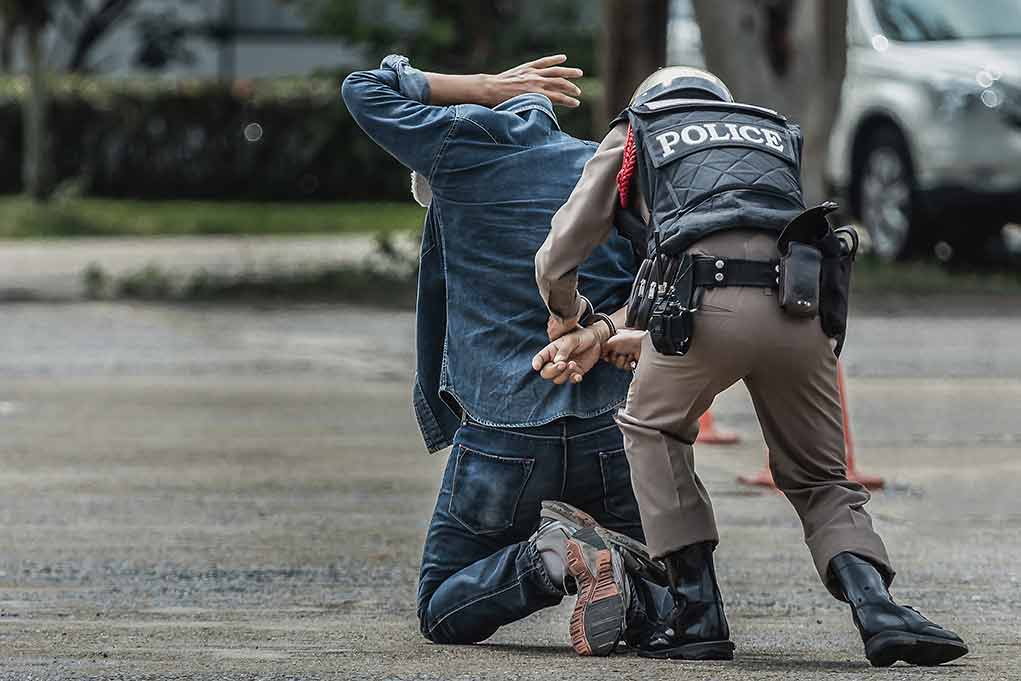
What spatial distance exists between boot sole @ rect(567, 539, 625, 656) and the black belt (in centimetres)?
70

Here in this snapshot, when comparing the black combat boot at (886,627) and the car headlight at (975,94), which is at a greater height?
the black combat boot at (886,627)

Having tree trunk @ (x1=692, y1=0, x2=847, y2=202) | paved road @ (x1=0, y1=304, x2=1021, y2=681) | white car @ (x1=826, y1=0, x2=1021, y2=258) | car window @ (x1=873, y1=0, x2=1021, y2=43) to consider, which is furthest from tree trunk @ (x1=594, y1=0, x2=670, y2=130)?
paved road @ (x1=0, y1=304, x2=1021, y2=681)

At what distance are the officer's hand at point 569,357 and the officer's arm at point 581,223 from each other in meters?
0.10

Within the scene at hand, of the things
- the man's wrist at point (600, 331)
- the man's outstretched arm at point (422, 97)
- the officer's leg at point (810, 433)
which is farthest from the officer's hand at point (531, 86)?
the officer's leg at point (810, 433)

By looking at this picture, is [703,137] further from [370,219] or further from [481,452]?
[370,219]

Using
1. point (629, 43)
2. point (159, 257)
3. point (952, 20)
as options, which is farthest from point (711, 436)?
point (159, 257)

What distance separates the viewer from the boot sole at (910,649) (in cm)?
443

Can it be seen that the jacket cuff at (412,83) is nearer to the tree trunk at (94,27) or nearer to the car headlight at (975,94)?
the car headlight at (975,94)

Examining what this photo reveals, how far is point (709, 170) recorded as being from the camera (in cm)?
449

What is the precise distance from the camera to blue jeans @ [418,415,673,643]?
4.87 m

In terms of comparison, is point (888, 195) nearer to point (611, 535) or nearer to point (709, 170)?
point (611, 535)

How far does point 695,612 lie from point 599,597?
0.22 metres

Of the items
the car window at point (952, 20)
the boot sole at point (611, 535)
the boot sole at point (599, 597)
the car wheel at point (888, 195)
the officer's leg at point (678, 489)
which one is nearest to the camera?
the officer's leg at point (678, 489)

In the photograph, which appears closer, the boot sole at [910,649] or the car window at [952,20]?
the boot sole at [910,649]
